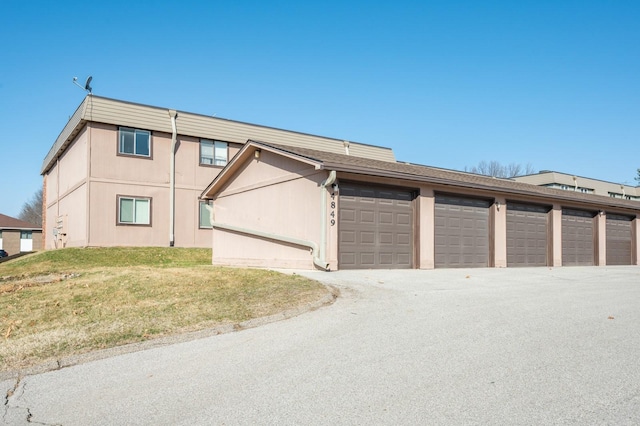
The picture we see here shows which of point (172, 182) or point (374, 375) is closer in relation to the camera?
point (374, 375)

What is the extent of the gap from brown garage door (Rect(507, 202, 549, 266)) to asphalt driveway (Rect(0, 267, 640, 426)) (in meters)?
10.1

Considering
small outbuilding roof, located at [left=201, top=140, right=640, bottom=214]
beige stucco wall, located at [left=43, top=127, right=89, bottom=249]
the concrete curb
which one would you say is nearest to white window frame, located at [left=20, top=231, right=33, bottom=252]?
beige stucco wall, located at [left=43, top=127, right=89, bottom=249]

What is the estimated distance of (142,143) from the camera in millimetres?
21656

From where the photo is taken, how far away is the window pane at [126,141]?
21.2 m

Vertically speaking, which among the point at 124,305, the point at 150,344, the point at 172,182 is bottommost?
the point at 150,344

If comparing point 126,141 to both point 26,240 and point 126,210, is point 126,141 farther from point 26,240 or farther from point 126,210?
point 26,240

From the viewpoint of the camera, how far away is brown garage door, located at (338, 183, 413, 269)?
1355 cm

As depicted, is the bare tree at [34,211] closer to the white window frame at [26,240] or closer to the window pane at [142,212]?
the white window frame at [26,240]

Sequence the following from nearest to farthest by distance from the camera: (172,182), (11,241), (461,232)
Answer: (461,232) → (172,182) → (11,241)

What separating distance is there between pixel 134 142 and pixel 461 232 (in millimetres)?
14226

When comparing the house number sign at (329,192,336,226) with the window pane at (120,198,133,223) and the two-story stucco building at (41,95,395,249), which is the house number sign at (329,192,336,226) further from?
the window pane at (120,198,133,223)

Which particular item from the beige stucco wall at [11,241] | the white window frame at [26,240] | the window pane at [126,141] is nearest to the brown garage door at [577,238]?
the window pane at [126,141]

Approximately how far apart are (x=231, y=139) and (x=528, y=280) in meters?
15.6

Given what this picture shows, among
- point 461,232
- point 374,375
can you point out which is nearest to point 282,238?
point 461,232
